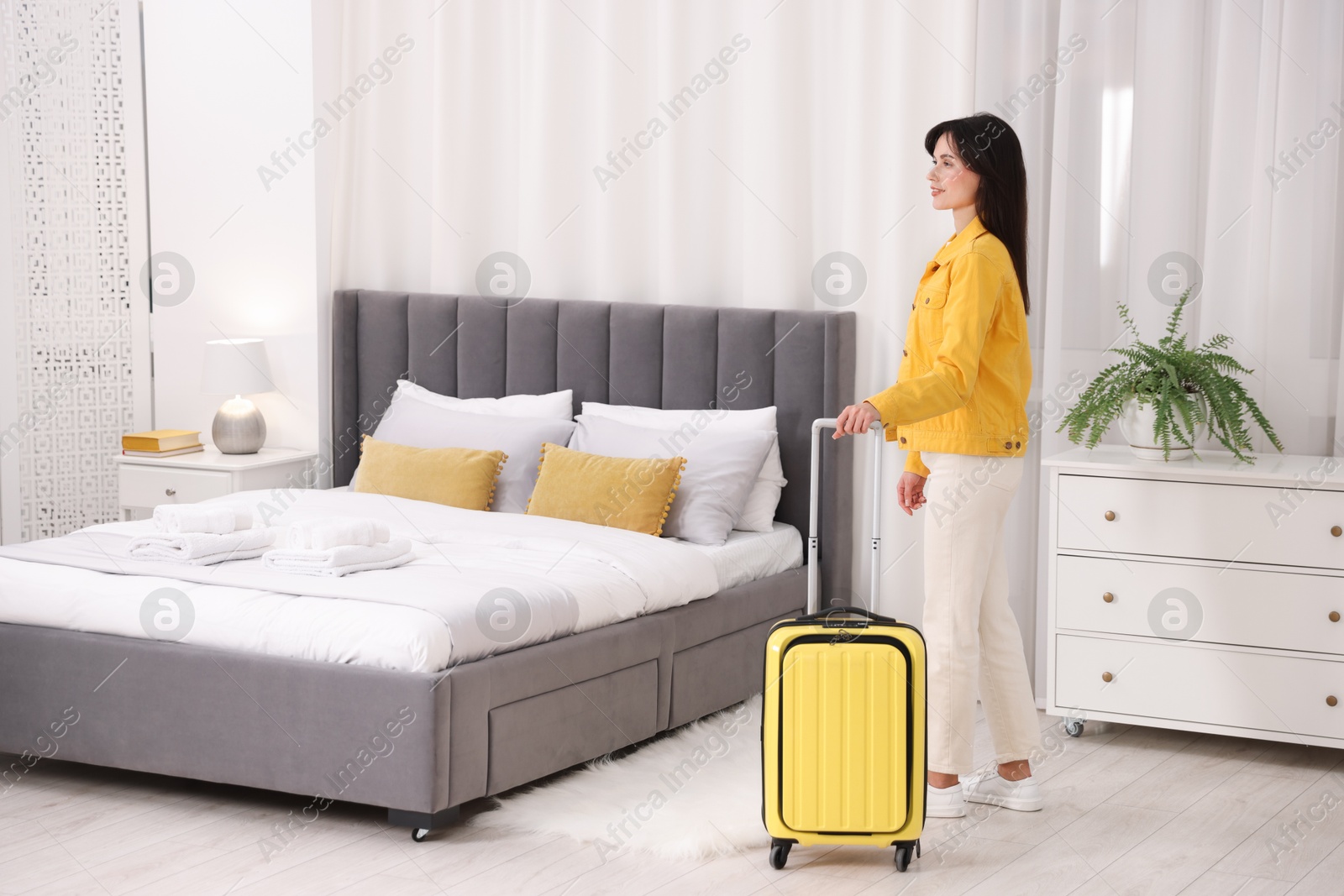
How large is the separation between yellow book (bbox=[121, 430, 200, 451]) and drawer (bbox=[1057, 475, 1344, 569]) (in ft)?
9.81

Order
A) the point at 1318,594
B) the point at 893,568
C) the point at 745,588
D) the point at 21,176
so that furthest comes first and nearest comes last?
the point at 21,176 → the point at 893,568 → the point at 745,588 → the point at 1318,594

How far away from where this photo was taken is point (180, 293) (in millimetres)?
5070

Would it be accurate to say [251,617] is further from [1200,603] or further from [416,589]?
[1200,603]

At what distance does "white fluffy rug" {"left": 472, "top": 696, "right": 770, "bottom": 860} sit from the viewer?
9.52ft

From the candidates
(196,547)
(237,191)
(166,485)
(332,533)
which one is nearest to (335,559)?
(332,533)

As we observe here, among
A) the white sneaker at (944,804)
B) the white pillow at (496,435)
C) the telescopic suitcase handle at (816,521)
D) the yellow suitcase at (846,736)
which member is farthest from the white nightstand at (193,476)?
the white sneaker at (944,804)

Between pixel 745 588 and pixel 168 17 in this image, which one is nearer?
pixel 745 588

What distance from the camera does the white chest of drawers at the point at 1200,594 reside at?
11.1ft

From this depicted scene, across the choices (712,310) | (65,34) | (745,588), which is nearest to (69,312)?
(65,34)

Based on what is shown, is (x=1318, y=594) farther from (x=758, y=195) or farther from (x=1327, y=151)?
(x=758, y=195)

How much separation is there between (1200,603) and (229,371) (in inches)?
127

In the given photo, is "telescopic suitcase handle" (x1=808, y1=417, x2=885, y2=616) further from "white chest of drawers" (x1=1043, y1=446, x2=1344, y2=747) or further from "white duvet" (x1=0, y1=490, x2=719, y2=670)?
"white chest of drawers" (x1=1043, y1=446, x2=1344, y2=747)

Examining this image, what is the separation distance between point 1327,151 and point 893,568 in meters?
1.66

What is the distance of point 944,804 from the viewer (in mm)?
3025
